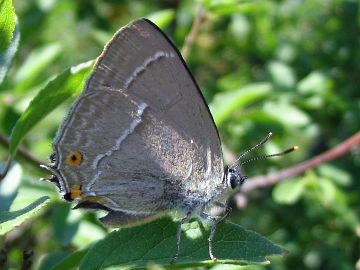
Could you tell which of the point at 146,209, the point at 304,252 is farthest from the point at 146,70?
the point at 304,252

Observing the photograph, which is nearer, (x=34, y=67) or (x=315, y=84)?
(x=34, y=67)

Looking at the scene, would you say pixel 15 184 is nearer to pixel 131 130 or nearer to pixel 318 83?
pixel 131 130

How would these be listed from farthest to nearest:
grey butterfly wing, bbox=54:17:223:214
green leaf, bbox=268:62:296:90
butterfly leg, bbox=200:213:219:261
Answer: green leaf, bbox=268:62:296:90 < grey butterfly wing, bbox=54:17:223:214 < butterfly leg, bbox=200:213:219:261

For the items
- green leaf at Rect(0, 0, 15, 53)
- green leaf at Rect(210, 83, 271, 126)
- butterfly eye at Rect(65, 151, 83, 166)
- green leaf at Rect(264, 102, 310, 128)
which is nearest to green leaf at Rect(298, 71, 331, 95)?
green leaf at Rect(264, 102, 310, 128)

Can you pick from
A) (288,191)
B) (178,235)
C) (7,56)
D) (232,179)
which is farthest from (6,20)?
(288,191)

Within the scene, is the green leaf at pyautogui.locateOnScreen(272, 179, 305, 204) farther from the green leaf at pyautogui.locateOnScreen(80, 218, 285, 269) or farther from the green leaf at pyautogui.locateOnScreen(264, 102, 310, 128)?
the green leaf at pyautogui.locateOnScreen(80, 218, 285, 269)

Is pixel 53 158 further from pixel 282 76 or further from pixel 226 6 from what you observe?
pixel 282 76

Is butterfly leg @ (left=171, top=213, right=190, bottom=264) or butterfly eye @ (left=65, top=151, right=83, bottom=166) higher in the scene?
butterfly eye @ (left=65, top=151, right=83, bottom=166)
